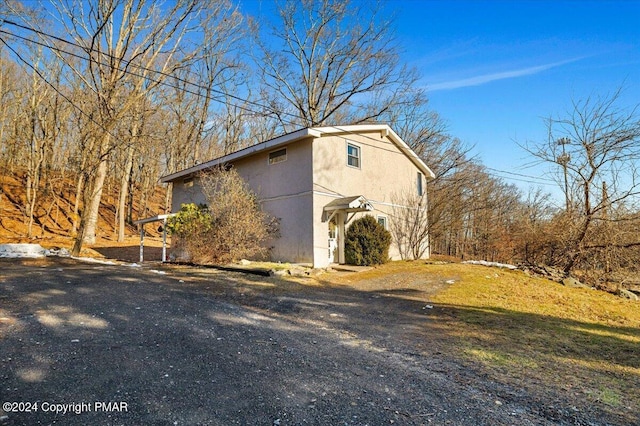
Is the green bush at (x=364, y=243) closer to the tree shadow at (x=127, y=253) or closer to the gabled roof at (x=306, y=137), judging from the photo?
the gabled roof at (x=306, y=137)

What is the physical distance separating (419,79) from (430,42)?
695 cm

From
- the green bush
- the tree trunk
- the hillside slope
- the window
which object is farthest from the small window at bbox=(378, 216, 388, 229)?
the tree trunk

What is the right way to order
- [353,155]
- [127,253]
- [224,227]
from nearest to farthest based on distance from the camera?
1. [224,227]
2. [353,155]
3. [127,253]

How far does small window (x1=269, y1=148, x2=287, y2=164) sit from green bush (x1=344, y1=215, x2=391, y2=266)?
147 inches

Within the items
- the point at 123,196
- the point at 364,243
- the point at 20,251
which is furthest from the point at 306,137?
the point at 123,196

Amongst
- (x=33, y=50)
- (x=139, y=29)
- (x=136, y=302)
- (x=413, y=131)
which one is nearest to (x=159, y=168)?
(x=33, y=50)

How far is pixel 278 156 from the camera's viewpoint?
13023mm

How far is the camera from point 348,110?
24750 mm

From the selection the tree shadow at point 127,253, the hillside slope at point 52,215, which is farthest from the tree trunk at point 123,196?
the tree shadow at point 127,253

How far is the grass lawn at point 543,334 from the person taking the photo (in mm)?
3453

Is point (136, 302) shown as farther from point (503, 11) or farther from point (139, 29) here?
point (139, 29)

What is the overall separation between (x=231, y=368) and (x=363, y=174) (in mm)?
11367

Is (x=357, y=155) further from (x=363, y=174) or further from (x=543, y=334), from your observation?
(x=543, y=334)

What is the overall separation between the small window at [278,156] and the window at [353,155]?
8.37 ft
